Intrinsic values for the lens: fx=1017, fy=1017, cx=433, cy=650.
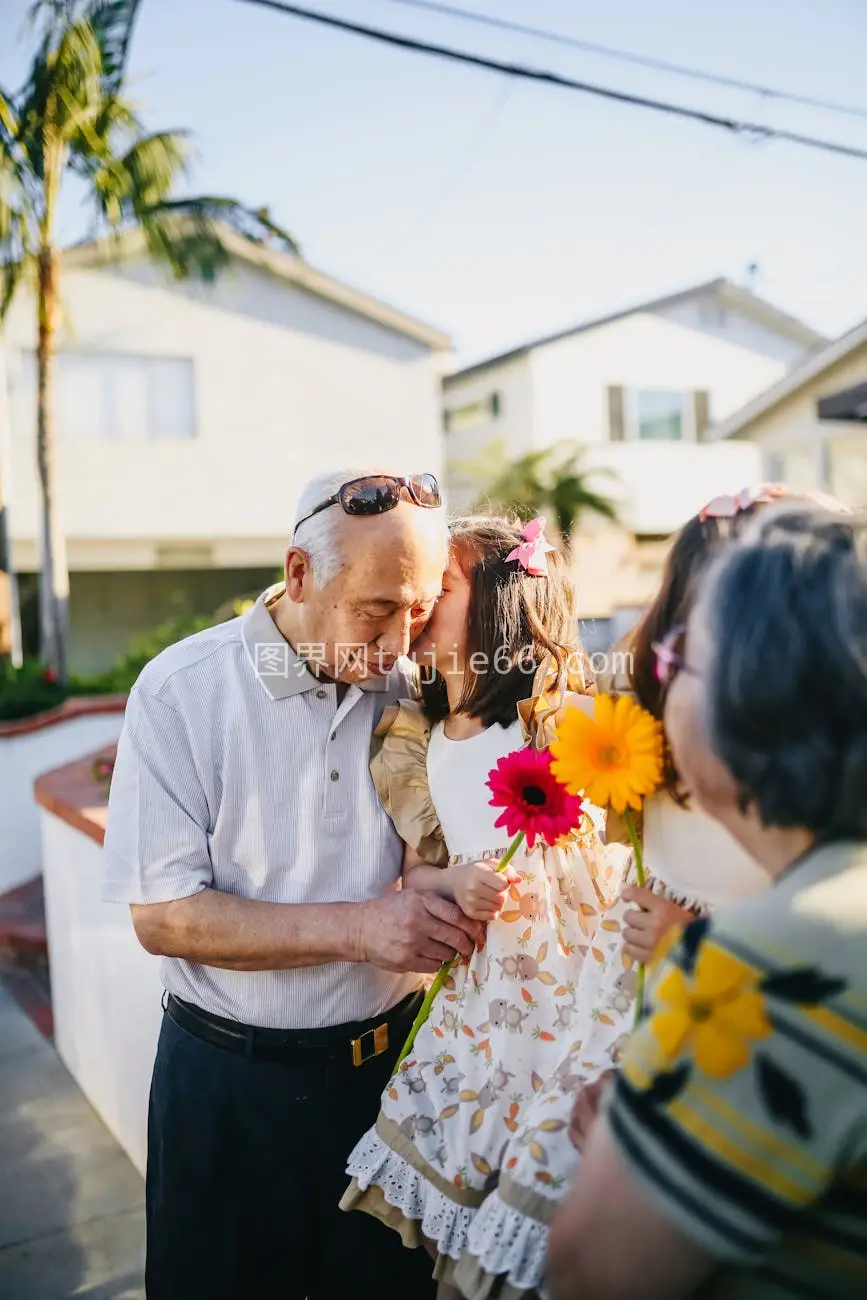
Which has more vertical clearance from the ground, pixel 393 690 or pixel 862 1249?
pixel 393 690

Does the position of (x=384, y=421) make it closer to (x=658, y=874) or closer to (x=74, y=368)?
(x=74, y=368)

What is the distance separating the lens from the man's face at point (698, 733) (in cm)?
103

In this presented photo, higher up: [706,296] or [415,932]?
[706,296]

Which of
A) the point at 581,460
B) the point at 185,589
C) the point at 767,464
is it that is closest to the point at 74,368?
the point at 185,589

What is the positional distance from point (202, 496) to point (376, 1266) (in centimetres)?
1654

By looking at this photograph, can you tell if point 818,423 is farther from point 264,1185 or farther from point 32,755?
point 264,1185

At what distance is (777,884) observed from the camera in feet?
3.24

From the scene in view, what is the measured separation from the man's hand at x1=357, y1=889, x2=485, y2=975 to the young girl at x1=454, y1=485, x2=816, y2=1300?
0.24m

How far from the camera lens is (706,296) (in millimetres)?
22844

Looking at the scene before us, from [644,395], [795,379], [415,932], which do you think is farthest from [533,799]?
[644,395]

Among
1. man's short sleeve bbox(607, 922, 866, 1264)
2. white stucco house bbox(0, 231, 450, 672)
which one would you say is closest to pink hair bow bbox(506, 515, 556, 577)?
man's short sleeve bbox(607, 922, 866, 1264)

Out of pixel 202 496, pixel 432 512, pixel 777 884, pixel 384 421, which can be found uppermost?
pixel 384 421

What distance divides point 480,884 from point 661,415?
22.0 meters

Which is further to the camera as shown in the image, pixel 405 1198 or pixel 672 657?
pixel 405 1198
